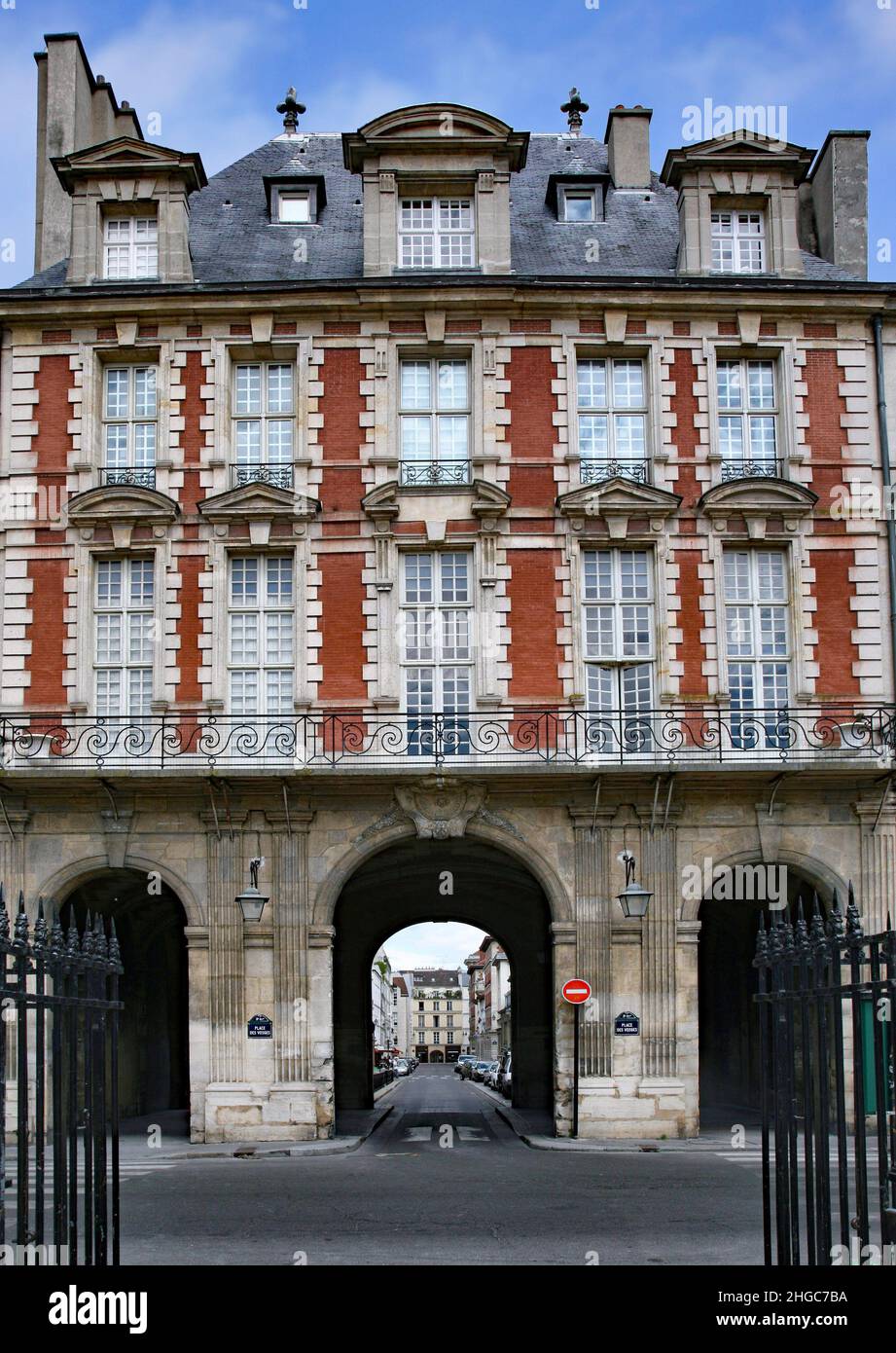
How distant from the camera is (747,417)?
81.4 feet

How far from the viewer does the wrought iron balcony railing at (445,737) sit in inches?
915

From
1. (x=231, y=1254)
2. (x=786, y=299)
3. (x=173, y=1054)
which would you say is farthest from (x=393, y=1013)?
(x=231, y=1254)

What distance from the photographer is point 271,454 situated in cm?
2466

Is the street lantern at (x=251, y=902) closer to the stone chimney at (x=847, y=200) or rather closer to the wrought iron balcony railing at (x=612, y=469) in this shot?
the wrought iron balcony railing at (x=612, y=469)

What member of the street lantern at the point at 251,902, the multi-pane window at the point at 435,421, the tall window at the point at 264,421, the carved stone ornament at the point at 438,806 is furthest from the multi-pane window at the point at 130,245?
the street lantern at the point at 251,902

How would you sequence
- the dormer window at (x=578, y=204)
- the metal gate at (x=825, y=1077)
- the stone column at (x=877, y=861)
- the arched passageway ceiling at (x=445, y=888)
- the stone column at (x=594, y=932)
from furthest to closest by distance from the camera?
the arched passageway ceiling at (x=445, y=888) → the dormer window at (x=578, y=204) → the stone column at (x=877, y=861) → the stone column at (x=594, y=932) → the metal gate at (x=825, y=1077)

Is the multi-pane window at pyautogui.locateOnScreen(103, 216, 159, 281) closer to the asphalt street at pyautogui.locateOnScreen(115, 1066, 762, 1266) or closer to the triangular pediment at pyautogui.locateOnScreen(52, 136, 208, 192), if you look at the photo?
the triangular pediment at pyautogui.locateOnScreen(52, 136, 208, 192)

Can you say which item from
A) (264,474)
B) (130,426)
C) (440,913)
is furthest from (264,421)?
(440,913)

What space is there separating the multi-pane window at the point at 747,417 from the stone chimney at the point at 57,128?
10.8m

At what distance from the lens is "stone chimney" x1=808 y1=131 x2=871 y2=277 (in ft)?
86.4

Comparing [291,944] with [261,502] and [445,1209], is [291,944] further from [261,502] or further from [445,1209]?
[445,1209]

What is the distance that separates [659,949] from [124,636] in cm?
931
